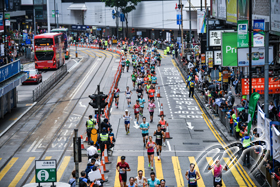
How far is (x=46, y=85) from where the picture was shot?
41719 mm

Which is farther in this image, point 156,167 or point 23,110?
point 23,110

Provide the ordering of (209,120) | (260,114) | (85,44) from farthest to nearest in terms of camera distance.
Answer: (85,44) < (209,120) < (260,114)

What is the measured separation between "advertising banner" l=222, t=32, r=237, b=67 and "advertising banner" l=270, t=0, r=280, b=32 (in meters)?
2.66

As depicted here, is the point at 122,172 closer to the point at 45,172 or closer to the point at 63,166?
the point at 45,172

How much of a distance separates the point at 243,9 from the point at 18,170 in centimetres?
2192

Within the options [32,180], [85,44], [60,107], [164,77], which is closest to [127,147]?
[32,180]

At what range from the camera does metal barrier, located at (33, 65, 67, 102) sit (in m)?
38.0

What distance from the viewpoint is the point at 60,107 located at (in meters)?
35.3

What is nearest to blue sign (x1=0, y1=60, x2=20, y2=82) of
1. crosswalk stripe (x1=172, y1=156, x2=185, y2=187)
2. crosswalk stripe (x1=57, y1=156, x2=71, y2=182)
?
crosswalk stripe (x1=57, y1=156, x2=71, y2=182)

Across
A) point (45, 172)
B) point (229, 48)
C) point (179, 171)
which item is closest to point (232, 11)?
point (229, 48)

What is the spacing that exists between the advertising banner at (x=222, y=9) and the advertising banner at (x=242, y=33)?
19617 mm

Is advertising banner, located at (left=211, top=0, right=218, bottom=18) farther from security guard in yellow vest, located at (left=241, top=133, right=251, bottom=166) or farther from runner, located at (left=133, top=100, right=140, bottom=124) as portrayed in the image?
security guard in yellow vest, located at (left=241, top=133, right=251, bottom=166)

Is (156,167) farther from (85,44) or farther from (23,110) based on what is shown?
(85,44)

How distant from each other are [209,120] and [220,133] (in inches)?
144
